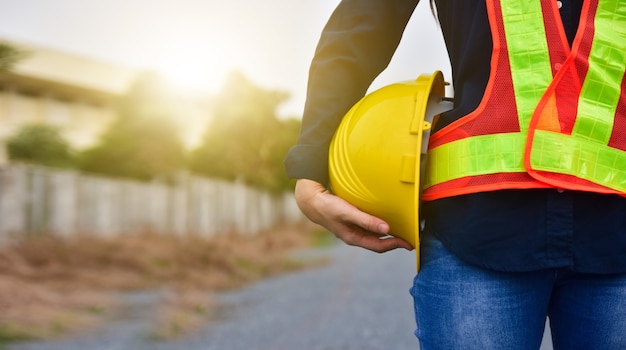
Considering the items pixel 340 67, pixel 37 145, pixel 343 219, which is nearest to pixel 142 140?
pixel 37 145

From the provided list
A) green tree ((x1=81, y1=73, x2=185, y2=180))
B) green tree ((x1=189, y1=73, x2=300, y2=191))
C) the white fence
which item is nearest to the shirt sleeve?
the white fence

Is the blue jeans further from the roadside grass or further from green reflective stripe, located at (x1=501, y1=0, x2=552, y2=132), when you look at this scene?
the roadside grass

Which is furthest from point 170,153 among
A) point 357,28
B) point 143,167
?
point 357,28

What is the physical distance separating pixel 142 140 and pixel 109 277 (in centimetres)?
605

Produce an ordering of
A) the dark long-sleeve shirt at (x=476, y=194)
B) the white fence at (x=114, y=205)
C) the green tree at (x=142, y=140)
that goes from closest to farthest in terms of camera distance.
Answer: the dark long-sleeve shirt at (x=476, y=194)
the white fence at (x=114, y=205)
the green tree at (x=142, y=140)

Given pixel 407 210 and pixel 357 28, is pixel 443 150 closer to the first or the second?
pixel 407 210

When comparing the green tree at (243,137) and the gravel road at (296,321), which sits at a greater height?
the green tree at (243,137)

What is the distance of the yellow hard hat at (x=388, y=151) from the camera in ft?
4.10

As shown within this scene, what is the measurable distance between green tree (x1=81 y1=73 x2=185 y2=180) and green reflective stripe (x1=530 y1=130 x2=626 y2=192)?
535 inches

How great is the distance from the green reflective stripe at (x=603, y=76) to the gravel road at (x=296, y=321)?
161 inches

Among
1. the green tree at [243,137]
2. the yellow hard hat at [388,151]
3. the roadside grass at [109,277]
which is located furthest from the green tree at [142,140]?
the yellow hard hat at [388,151]

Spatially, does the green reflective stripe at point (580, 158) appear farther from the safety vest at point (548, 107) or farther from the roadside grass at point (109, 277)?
the roadside grass at point (109, 277)

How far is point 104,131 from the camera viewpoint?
1468cm

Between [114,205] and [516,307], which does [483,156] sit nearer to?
[516,307]
